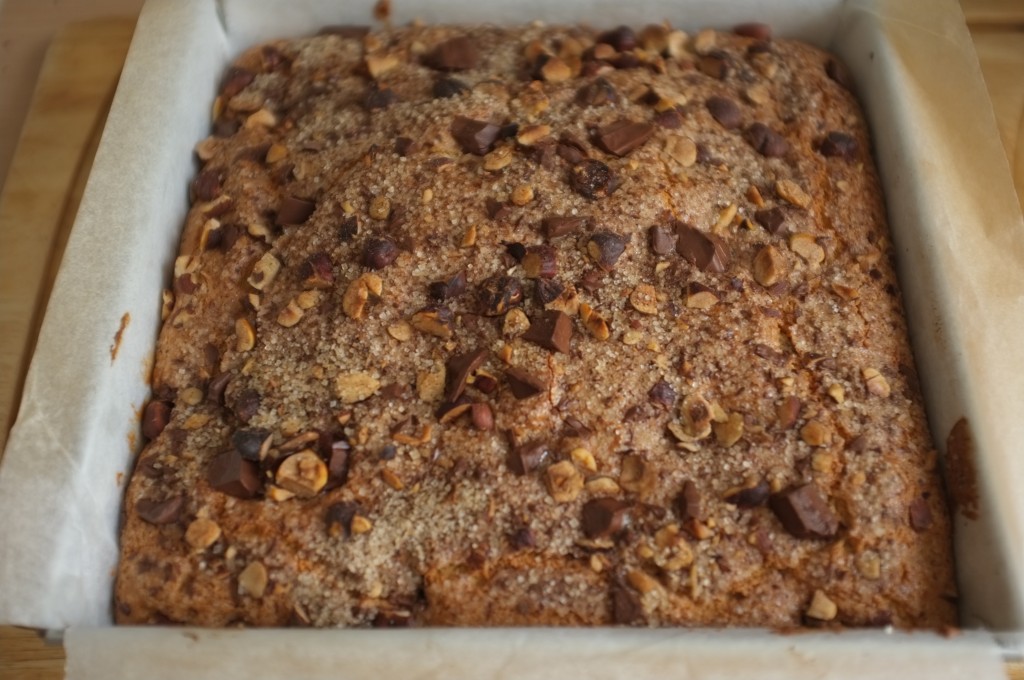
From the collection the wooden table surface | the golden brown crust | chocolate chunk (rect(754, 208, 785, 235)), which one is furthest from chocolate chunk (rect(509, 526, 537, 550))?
the wooden table surface

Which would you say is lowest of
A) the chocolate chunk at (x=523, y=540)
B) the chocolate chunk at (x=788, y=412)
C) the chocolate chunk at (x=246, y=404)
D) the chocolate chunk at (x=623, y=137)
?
the chocolate chunk at (x=523, y=540)

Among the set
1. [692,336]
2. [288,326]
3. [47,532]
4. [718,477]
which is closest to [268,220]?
[288,326]

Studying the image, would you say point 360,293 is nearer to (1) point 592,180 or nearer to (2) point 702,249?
(1) point 592,180

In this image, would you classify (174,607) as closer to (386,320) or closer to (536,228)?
(386,320)

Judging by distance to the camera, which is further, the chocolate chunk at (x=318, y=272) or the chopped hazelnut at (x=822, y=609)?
the chocolate chunk at (x=318, y=272)

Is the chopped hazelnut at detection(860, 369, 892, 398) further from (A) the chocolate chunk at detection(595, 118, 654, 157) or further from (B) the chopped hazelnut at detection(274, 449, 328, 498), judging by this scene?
(B) the chopped hazelnut at detection(274, 449, 328, 498)

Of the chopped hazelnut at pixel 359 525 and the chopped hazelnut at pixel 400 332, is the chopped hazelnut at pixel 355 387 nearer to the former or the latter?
the chopped hazelnut at pixel 400 332

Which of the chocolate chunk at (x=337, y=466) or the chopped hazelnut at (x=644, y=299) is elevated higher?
the chopped hazelnut at (x=644, y=299)

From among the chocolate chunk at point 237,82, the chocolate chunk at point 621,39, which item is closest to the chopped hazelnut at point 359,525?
the chocolate chunk at point 237,82

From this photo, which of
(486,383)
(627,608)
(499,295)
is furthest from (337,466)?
(627,608)
